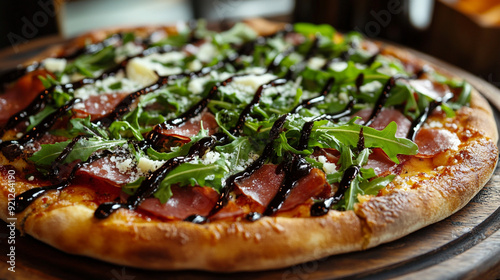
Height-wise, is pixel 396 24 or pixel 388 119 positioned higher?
pixel 388 119

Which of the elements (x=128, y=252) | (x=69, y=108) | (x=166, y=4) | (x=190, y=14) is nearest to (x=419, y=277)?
(x=128, y=252)

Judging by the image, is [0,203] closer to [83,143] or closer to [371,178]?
[83,143]

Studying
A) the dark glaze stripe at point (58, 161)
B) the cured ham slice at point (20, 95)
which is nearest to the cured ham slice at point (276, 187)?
the dark glaze stripe at point (58, 161)

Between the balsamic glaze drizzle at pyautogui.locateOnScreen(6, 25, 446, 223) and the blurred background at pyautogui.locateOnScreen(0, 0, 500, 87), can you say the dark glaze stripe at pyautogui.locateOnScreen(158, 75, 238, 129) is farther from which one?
the blurred background at pyautogui.locateOnScreen(0, 0, 500, 87)

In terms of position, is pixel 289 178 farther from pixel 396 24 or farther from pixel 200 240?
pixel 396 24

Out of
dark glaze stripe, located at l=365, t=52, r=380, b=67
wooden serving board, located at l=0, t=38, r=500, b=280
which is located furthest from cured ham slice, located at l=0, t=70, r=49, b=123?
dark glaze stripe, located at l=365, t=52, r=380, b=67

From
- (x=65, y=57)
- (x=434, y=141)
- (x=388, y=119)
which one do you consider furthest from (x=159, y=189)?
(x=65, y=57)
